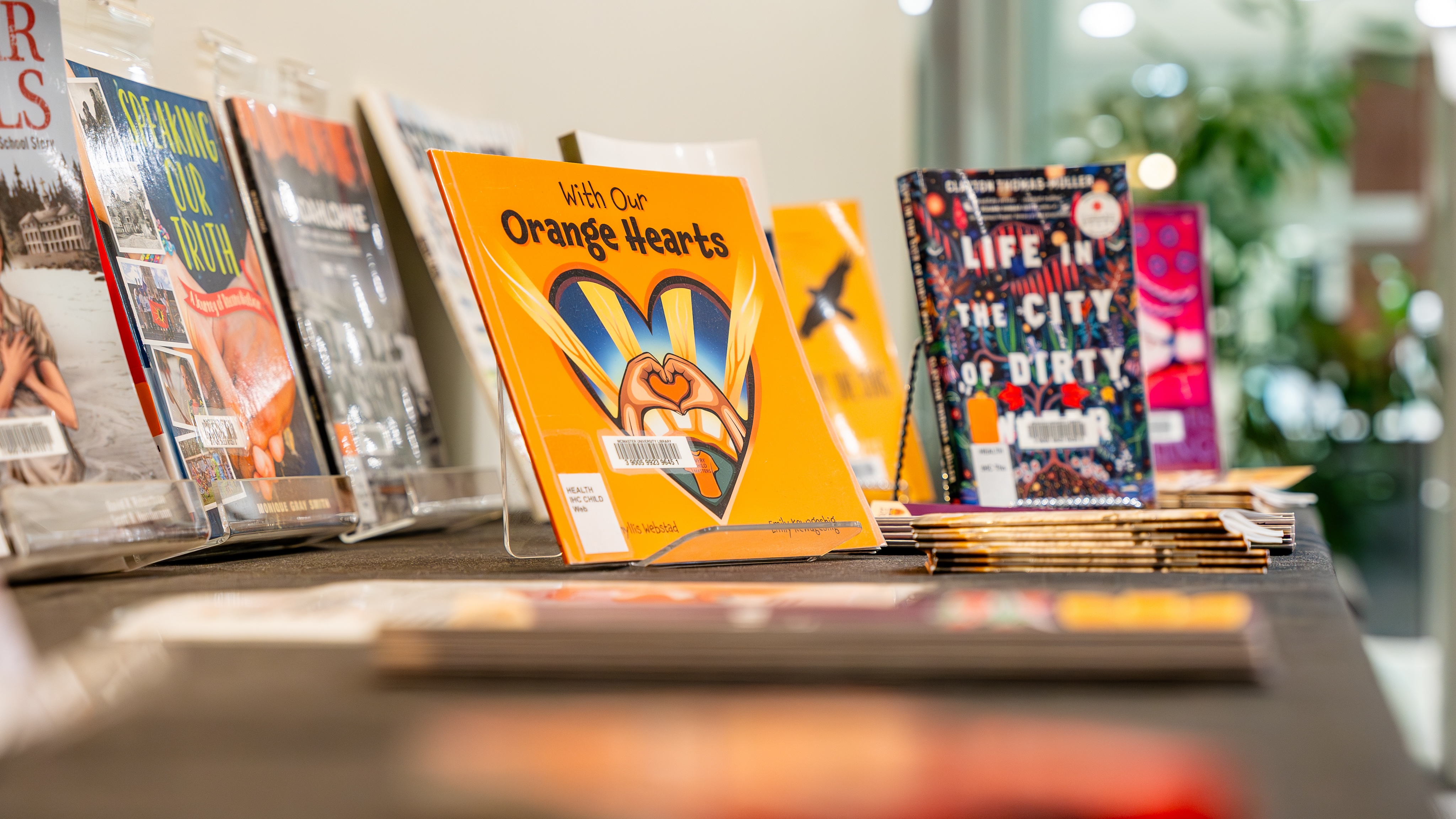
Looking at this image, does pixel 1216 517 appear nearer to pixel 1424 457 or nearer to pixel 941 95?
pixel 941 95

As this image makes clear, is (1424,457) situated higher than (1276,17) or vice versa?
(1276,17)

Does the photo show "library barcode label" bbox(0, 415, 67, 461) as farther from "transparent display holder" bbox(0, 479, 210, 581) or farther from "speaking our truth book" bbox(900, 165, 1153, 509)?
"speaking our truth book" bbox(900, 165, 1153, 509)

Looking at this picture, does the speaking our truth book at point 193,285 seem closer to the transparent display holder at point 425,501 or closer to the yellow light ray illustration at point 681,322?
the transparent display holder at point 425,501

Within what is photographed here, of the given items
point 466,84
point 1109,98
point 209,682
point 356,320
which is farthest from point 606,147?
point 1109,98

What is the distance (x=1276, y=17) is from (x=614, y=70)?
2.72 metres

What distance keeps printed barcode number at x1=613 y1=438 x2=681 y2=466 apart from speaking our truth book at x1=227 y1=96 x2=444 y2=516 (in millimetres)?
359

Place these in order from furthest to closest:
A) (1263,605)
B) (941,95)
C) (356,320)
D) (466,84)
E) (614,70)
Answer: (941,95) → (614,70) → (466,84) → (356,320) → (1263,605)

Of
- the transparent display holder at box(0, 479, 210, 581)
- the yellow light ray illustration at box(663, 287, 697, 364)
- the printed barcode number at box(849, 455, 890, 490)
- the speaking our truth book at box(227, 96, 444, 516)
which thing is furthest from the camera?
the printed barcode number at box(849, 455, 890, 490)

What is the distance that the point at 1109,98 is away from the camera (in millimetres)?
3354

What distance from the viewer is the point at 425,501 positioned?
1166 mm

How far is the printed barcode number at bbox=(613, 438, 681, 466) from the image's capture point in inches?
32.5

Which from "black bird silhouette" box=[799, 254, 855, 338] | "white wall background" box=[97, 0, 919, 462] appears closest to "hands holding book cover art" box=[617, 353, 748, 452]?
"white wall background" box=[97, 0, 919, 462]

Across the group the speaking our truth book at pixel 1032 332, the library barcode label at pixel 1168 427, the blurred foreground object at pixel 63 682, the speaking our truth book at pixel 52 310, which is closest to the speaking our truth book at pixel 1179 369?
the library barcode label at pixel 1168 427

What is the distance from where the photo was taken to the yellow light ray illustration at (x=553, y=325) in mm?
830
